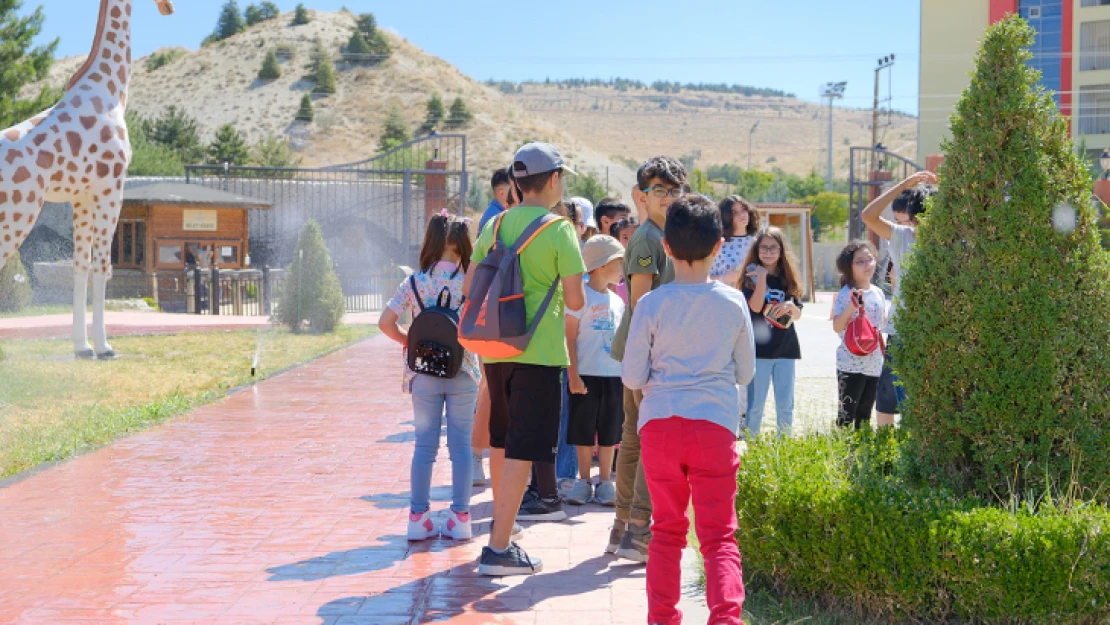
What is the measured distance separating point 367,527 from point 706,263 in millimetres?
2717

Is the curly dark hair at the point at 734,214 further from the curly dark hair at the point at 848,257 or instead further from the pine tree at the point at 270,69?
the pine tree at the point at 270,69

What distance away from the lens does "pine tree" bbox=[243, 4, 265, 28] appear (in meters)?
97.4

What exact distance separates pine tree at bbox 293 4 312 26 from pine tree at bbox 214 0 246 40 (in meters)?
4.62

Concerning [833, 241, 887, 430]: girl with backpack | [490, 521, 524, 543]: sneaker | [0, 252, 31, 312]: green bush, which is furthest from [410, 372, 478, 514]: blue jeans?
[0, 252, 31, 312]: green bush

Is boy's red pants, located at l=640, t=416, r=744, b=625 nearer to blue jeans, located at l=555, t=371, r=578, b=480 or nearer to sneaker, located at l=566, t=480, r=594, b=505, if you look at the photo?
sneaker, located at l=566, t=480, r=594, b=505

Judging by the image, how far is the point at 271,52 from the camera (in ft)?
278

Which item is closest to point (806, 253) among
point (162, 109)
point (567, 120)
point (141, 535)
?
point (141, 535)

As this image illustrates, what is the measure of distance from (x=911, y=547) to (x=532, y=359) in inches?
66.2

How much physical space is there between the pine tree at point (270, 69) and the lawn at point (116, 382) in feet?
228

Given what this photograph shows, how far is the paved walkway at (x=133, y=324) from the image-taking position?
17859mm

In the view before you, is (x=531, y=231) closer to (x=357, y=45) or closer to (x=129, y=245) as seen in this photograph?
(x=129, y=245)

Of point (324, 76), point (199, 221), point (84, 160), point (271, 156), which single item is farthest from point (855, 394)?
point (324, 76)

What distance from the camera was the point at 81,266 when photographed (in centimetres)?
1339

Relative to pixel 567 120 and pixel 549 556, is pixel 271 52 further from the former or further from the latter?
pixel 549 556
